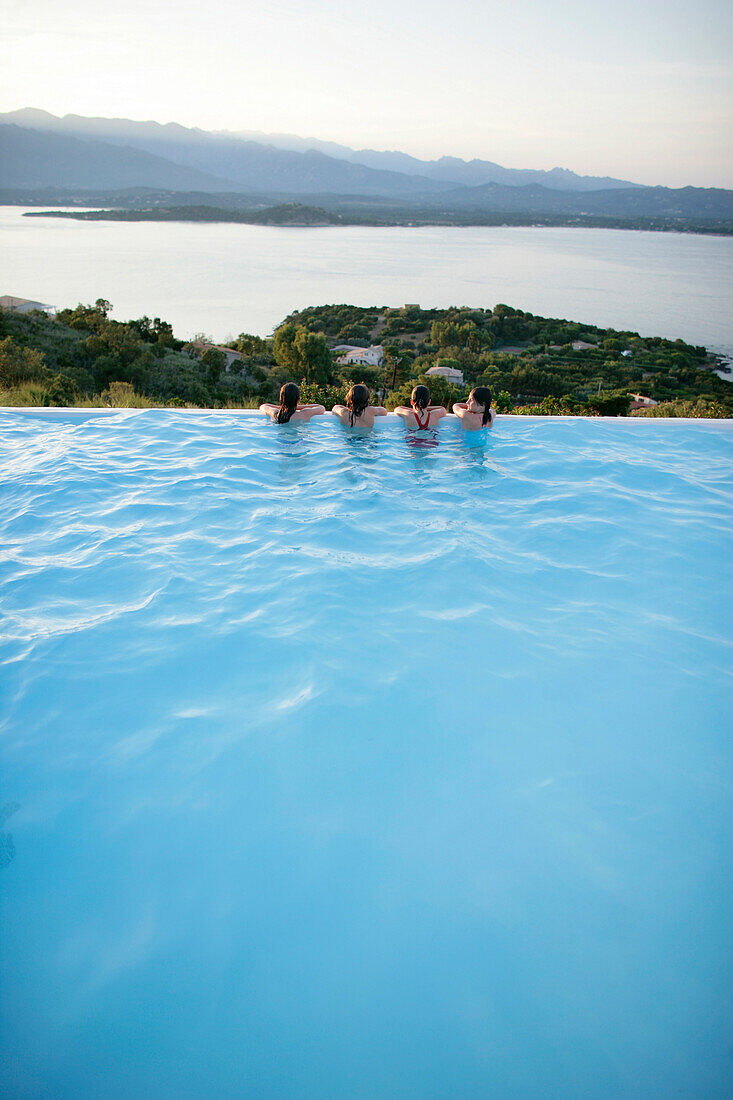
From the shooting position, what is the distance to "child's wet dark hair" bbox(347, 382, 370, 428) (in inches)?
232

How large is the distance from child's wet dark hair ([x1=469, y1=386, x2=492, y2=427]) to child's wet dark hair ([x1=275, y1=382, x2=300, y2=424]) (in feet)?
5.97

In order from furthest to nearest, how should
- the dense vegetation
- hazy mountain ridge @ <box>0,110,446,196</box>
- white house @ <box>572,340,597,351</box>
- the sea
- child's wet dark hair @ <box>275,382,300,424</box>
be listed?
hazy mountain ridge @ <box>0,110,446,196</box> < the sea < white house @ <box>572,340,597,351</box> < the dense vegetation < child's wet dark hair @ <box>275,382,300,424</box>

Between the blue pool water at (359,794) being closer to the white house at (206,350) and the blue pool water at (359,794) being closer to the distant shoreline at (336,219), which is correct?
the white house at (206,350)

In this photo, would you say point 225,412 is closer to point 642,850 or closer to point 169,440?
point 169,440

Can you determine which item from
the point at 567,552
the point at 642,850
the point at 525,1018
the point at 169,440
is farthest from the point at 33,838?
the point at 169,440

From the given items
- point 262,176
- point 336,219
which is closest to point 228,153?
point 262,176

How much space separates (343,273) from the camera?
7319cm

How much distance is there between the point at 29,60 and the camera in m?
17.1

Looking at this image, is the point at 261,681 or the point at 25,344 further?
the point at 25,344

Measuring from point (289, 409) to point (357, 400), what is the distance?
75 centimetres

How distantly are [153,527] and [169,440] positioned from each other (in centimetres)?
182

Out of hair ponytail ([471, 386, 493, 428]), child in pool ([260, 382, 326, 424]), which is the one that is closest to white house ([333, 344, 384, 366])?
child in pool ([260, 382, 326, 424])

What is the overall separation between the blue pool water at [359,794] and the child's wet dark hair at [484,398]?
1.30 metres

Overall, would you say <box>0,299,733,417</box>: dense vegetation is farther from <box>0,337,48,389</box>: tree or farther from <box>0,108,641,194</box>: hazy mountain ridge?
<box>0,108,641,194</box>: hazy mountain ridge
